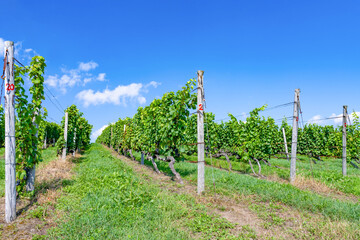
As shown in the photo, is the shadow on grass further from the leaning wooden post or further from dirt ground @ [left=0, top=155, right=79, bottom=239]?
the leaning wooden post

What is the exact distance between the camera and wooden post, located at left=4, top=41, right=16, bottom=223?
532cm

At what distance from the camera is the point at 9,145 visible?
5391 millimetres

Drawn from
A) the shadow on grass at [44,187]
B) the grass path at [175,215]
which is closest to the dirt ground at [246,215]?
the grass path at [175,215]

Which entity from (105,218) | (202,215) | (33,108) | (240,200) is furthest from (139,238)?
(33,108)

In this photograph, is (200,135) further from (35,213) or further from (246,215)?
(35,213)

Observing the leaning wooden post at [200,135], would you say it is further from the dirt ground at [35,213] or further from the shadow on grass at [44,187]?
the shadow on grass at [44,187]

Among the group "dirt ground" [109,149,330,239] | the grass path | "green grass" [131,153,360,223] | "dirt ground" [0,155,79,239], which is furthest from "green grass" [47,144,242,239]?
"green grass" [131,153,360,223]

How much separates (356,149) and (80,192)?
67.7ft

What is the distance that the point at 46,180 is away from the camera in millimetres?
8383

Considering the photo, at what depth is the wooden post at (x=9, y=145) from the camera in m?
5.32

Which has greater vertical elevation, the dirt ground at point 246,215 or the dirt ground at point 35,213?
the dirt ground at point 35,213

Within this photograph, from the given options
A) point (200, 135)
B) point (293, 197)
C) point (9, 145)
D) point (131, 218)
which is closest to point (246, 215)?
point (293, 197)

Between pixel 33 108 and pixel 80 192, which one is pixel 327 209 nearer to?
pixel 80 192

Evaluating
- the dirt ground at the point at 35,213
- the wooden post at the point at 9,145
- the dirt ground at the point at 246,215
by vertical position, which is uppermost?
the wooden post at the point at 9,145
